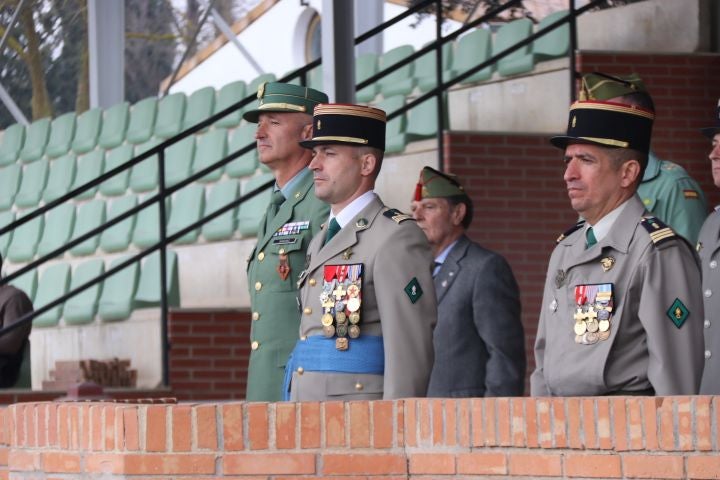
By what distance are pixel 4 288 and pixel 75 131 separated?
5240 millimetres

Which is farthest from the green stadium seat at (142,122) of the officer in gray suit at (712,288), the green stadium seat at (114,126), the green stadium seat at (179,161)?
the officer in gray suit at (712,288)

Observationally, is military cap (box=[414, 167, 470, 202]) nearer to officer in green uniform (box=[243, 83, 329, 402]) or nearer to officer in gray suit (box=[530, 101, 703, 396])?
officer in green uniform (box=[243, 83, 329, 402])

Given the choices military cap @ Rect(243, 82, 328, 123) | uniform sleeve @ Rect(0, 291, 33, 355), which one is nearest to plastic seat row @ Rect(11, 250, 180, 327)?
uniform sleeve @ Rect(0, 291, 33, 355)

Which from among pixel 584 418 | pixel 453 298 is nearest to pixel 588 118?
pixel 584 418

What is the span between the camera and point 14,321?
328 inches

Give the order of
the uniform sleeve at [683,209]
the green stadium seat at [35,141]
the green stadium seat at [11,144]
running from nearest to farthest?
the uniform sleeve at [683,209] < the green stadium seat at [35,141] < the green stadium seat at [11,144]

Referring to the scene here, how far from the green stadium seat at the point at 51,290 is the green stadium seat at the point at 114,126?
1753mm

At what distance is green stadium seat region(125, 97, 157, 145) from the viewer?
497 inches

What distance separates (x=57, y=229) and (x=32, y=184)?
140 centimetres

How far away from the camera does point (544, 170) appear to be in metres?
8.48

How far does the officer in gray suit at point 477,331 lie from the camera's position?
19.1ft

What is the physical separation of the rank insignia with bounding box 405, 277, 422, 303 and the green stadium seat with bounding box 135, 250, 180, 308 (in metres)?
4.79

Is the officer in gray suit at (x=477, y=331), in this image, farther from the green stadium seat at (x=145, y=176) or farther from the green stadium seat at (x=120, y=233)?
the green stadium seat at (x=145, y=176)

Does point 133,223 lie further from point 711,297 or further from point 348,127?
point 711,297
